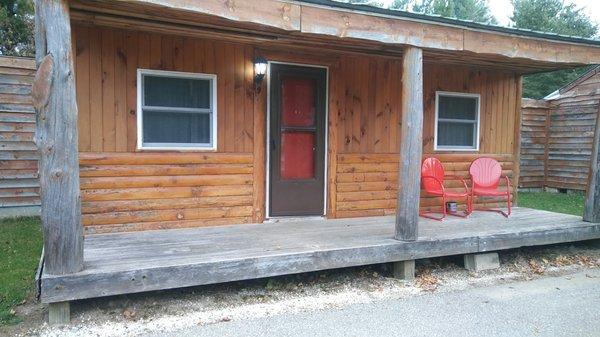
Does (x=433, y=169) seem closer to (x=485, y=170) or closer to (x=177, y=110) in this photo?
(x=485, y=170)

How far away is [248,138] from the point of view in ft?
15.7

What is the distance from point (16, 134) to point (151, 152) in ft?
9.76

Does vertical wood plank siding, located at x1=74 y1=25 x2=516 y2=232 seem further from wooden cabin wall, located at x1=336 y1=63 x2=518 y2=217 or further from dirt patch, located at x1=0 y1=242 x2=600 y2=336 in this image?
dirt patch, located at x1=0 y1=242 x2=600 y2=336

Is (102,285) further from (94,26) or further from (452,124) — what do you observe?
(452,124)

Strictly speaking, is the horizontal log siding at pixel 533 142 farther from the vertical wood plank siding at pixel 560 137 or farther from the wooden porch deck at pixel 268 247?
the wooden porch deck at pixel 268 247

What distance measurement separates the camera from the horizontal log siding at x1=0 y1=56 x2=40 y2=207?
5.99 meters

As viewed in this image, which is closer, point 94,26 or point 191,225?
point 94,26

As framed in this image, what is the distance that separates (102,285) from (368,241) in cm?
223

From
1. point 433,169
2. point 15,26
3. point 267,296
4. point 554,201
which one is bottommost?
point 267,296

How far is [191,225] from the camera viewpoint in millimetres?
4590

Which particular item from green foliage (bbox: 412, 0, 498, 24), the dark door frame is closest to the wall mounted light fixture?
the dark door frame

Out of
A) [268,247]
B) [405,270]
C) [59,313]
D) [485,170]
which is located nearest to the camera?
[59,313]

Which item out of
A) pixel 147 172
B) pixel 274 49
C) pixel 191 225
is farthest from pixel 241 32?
pixel 191 225

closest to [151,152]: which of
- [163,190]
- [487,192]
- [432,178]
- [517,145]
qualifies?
[163,190]
